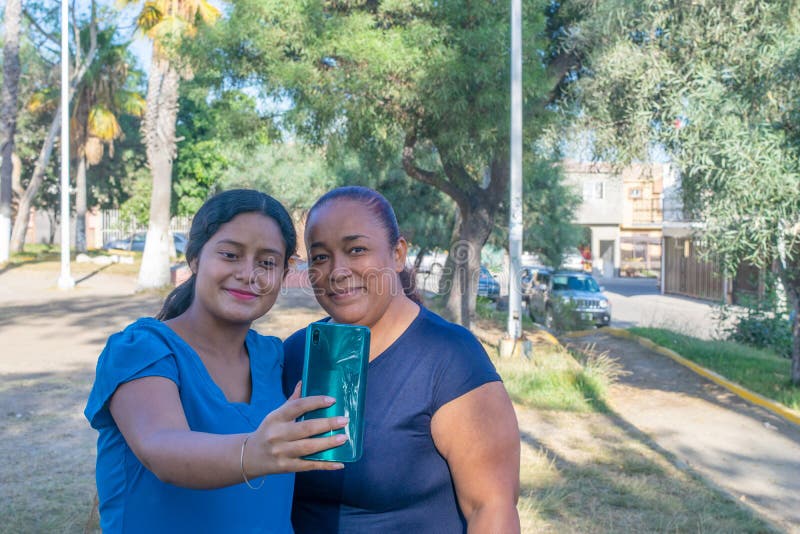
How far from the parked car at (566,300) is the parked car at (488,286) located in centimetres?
119

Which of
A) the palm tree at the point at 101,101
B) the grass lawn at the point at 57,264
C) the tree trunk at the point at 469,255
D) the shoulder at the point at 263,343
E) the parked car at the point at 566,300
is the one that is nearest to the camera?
the shoulder at the point at 263,343

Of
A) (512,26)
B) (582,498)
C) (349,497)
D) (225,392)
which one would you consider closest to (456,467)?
(349,497)

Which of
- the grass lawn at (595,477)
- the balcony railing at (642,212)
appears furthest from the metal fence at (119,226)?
the grass lawn at (595,477)

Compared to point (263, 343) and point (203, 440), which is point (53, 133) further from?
point (203, 440)

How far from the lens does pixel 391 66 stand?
11.2 meters

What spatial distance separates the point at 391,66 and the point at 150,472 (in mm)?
10000

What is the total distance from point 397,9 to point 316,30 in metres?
1.23

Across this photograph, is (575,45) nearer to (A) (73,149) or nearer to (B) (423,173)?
(B) (423,173)

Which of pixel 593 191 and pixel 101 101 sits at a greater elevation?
pixel 101 101

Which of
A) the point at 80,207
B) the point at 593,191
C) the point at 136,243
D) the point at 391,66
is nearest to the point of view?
the point at 391,66

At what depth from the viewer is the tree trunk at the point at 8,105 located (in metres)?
22.6

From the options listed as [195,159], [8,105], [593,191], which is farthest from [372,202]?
[593,191]

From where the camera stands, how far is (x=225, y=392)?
6.65 feet

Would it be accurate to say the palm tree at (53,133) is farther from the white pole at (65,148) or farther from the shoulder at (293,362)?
the shoulder at (293,362)
